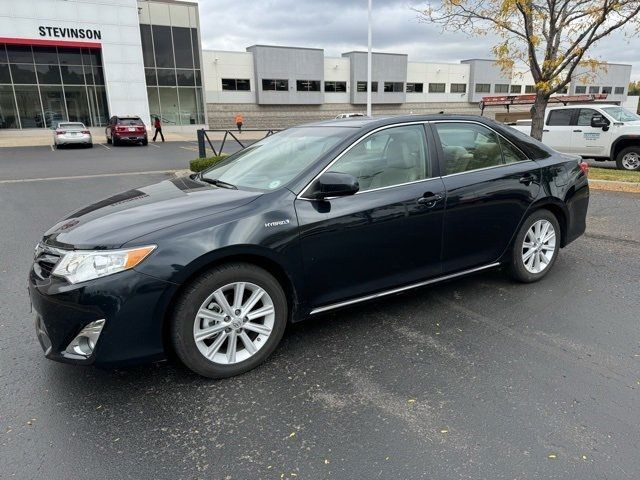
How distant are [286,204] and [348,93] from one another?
166ft

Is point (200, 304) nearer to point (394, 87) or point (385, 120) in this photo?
point (385, 120)

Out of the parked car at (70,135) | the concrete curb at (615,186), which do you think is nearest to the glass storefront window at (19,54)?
the parked car at (70,135)

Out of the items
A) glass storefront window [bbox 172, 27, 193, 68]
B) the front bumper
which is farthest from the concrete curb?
glass storefront window [bbox 172, 27, 193, 68]

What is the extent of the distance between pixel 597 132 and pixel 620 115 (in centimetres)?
69

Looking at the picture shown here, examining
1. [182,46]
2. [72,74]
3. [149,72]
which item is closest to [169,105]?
[149,72]

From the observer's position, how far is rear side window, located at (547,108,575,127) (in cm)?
1368

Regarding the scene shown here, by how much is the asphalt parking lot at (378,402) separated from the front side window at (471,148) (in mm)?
1206

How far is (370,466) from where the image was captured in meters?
2.31

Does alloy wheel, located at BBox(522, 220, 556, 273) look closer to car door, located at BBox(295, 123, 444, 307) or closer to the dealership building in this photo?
car door, located at BBox(295, 123, 444, 307)

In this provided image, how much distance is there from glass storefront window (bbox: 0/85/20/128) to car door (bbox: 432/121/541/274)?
3624 centimetres

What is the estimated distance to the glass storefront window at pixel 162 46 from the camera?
3538cm

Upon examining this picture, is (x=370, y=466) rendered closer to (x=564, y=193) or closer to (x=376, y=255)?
(x=376, y=255)

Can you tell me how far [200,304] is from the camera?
9.38 ft

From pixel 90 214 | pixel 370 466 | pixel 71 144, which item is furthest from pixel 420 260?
pixel 71 144
